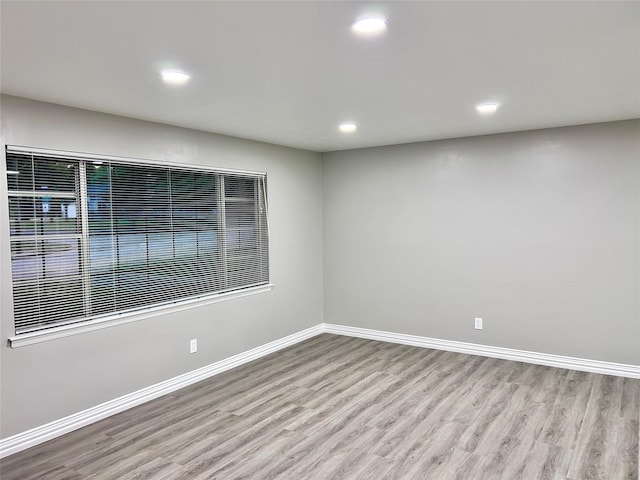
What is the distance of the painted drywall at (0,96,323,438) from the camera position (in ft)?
9.83

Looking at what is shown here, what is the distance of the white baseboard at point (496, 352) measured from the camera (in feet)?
13.8

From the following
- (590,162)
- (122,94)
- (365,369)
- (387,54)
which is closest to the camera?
(387,54)

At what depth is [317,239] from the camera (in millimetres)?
5867

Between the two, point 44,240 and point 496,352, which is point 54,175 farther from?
point 496,352

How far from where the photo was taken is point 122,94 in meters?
2.94

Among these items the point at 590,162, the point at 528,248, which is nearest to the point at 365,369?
the point at 528,248

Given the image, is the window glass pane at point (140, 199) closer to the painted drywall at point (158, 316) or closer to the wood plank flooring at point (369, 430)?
the painted drywall at point (158, 316)

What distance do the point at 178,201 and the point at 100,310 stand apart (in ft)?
3.77

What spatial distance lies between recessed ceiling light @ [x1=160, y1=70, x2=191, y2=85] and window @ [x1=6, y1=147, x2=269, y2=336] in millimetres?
1161

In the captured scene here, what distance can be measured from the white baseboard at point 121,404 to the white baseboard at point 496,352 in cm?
106

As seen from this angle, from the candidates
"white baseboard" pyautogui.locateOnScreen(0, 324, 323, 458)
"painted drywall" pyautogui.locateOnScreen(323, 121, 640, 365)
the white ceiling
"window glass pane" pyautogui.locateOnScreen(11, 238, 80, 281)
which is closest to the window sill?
"window glass pane" pyautogui.locateOnScreen(11, 238, 80, 281)

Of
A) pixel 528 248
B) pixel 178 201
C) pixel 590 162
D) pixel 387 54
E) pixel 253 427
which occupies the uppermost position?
pixel 387 54

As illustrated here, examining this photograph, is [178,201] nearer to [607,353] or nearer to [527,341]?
[527,341]

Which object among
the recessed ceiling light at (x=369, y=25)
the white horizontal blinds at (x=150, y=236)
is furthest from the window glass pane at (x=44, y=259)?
the recessed ceiling light at (x=369, y=25)
